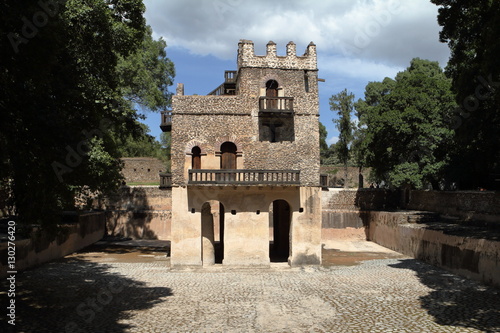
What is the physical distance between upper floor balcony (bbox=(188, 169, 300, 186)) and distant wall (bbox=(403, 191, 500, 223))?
1275cm

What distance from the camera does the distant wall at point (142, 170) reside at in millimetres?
54938

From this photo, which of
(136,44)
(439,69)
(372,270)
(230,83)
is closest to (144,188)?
(230,83)

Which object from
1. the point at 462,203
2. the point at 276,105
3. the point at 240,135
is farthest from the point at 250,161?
the point at 462,203

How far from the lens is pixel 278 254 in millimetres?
26562

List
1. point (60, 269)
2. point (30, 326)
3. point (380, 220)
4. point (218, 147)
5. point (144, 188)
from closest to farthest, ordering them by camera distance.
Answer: point (30, 326) → point (60, 269) → point (218, 147) → point (380, 220) → point (144, 188)

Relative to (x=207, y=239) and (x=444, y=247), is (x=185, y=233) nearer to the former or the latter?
(x=207, y=239)

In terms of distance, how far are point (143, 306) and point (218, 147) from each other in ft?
34.2

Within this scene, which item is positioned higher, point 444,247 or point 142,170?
point 142,170

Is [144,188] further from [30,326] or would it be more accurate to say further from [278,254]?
[30,326]

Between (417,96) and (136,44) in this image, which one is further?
(417,96)

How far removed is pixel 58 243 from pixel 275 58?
16.5m

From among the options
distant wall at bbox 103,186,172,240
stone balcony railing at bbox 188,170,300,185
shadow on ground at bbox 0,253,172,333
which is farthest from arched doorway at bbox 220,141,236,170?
distant wall at bbox 103,186,172,240

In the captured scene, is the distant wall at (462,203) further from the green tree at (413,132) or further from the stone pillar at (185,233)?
the stone pillar at (185,233)

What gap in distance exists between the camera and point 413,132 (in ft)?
108
